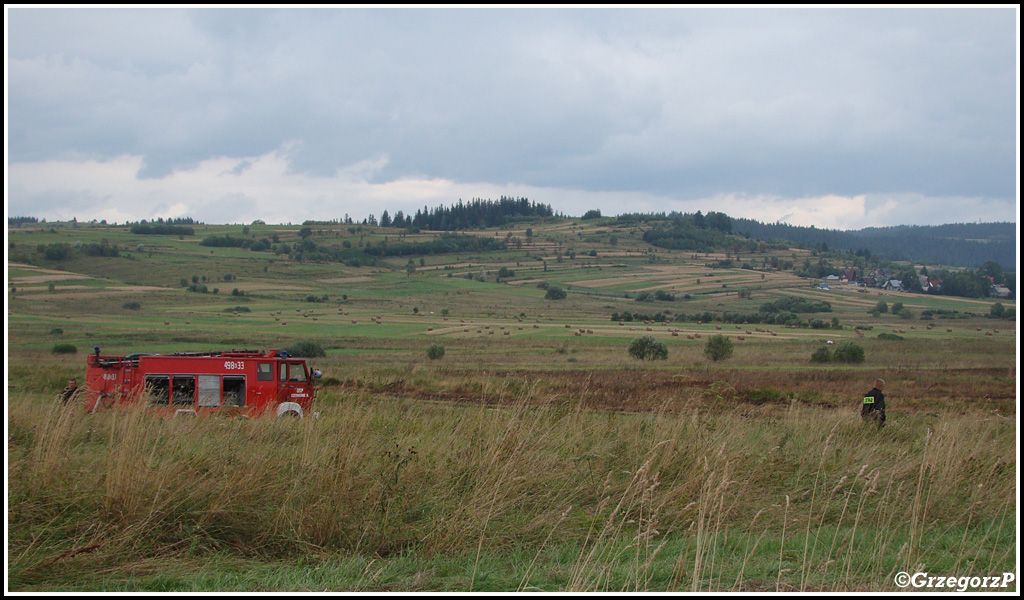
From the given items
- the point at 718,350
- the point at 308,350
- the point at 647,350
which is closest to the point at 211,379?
the point at 308,350

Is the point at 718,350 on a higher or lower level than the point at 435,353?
higher

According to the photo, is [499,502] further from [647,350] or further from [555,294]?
[555,294]

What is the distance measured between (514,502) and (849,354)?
56.3 metres

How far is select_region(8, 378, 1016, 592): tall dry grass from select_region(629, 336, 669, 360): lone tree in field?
49006mm

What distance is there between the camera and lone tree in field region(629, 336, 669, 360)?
56.1 meters

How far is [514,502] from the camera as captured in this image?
18.2 ft

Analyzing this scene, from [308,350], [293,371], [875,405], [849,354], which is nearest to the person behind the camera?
[875,405]

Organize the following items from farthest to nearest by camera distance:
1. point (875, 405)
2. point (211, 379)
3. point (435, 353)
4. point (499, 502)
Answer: point (435, 353), point (211, 379), point (875, 405), point (499, 502)

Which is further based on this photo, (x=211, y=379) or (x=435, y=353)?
(x=435, y=353)

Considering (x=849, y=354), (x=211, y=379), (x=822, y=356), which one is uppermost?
(x=211, y=379)

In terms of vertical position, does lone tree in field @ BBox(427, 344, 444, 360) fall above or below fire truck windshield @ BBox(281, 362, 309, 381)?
below

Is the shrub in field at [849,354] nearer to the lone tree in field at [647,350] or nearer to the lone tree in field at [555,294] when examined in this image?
the lone tree in field at [647,350]

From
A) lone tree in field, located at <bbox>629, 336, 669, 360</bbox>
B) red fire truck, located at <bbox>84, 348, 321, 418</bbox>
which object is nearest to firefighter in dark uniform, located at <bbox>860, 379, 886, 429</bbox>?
red fire truck, located at <bbox>84, 348, 321, 418</bbox>

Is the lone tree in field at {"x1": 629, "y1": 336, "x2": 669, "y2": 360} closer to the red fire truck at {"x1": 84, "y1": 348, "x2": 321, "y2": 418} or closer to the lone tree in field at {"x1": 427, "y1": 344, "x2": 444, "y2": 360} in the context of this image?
the lone tree in field at {"x1": 427, "y1": 344, "x2": 444, "y2": 360}
